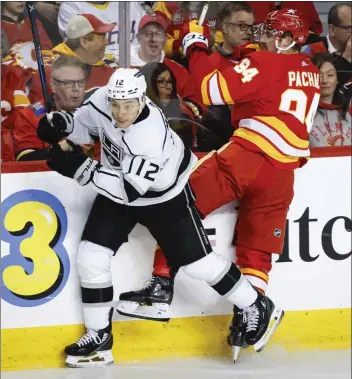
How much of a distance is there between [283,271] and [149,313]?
2.02 ft

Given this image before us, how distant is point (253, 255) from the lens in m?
3.98

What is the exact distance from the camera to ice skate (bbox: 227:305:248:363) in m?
3.95

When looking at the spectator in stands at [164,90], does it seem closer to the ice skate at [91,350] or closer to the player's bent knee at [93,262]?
the player's bent knee at [93,262]

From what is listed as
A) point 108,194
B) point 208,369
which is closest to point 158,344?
point 208,369

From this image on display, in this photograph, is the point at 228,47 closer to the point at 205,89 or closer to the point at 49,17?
the point at 205,89

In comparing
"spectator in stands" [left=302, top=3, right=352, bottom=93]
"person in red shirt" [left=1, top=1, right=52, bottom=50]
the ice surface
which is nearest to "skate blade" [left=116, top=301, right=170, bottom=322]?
the ice surface

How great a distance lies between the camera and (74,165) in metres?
3.61

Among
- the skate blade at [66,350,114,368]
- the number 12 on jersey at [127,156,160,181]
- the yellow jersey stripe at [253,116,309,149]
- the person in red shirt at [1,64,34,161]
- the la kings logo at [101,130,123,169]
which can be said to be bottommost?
the skate blade at [66,350,114,368]

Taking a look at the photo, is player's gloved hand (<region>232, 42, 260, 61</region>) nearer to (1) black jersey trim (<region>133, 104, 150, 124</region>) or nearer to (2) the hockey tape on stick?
(2) the hockey tape on stick

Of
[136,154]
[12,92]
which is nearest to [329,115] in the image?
[136,154]

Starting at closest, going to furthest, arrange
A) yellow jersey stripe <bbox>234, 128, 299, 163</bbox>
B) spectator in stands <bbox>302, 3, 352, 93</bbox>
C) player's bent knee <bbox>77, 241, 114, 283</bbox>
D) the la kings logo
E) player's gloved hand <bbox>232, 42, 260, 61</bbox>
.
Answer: the la kings logo → player's bent knee <bbox>77, 241, 114, 283</bbox> → yellow jersey stripe <bbox>234, 128, 299, 163</bbox> → player's gloved hand <bbox>232, 42, 260, 61</bbox> → spectator in stands <bbox>302, 3, 352, 93</bbox>

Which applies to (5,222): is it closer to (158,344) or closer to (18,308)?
(18,308)

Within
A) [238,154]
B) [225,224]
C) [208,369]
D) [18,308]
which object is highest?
[238,154]

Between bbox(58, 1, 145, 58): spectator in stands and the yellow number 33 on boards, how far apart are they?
610 millimetres
